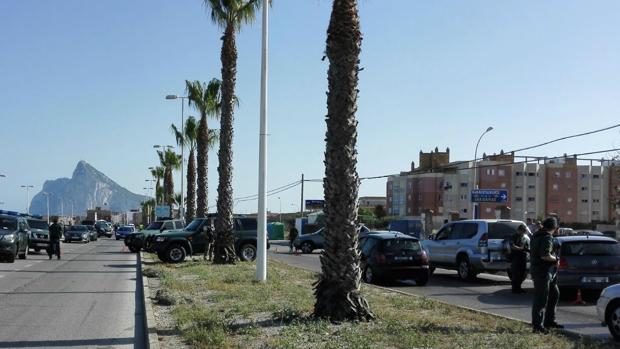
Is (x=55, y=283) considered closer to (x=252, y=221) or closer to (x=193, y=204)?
(x=252, y=221)

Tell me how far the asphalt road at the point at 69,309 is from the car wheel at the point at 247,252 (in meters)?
5.58

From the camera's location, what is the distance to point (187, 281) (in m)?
18.1

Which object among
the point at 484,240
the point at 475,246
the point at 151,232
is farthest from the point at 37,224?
the point at 484,240

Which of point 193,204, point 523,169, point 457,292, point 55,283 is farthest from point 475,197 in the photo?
point 523,169

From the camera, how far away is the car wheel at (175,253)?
2719 centimetres

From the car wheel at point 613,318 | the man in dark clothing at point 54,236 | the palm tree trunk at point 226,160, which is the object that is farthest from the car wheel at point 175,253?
the car wheel at point 613,318

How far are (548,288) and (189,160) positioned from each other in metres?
42.8

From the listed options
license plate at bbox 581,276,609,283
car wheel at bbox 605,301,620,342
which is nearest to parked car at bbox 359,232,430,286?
license plate at bbox 581,276,609,283

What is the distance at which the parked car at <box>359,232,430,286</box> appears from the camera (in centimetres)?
1953

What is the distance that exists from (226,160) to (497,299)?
504 inches

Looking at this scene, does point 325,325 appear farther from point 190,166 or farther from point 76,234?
point 76,234

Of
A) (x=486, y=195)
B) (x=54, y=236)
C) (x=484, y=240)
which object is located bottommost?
(x=54, y=236)

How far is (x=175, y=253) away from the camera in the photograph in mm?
27375

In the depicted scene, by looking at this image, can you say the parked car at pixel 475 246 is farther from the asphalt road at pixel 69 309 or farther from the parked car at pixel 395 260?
the asphalt road at pixel 69 309
